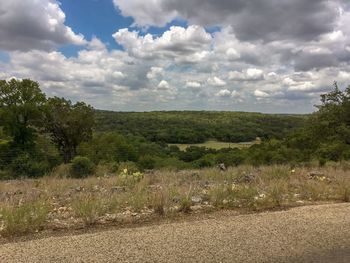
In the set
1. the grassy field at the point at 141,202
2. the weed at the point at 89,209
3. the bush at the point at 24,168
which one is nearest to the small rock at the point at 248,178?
the grassy field at the point at 141,202

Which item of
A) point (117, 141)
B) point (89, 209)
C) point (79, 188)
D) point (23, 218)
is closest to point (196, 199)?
point (89, 209)

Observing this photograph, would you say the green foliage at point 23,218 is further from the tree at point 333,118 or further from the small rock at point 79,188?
the tree at point 333,118

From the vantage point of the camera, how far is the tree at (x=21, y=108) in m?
42.7

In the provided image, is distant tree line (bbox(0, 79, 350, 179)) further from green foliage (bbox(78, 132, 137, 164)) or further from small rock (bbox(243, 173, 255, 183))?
small rock (bbox(243, 173, 255, 183))

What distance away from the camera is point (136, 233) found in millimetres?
6184

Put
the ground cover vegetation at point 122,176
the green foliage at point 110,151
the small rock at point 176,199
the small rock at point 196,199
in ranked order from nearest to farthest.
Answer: the ground cover vegetation at point 122,176
the small rock at point 176,199
the small rock at point 196,199
the green foliage at point 110,151

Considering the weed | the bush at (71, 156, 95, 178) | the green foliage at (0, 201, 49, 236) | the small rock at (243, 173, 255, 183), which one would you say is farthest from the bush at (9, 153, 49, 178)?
the green foliage at (0, 201, 49, 236)

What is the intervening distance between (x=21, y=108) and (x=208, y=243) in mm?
41785

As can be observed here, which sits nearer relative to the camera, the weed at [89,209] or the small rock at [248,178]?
the weed at [89,209]

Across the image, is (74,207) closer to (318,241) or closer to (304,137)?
(318,241)

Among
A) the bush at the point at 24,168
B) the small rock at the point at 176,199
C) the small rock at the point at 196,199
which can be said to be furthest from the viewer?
the bush at the point at 24,168

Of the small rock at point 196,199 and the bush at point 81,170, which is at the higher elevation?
the small rock at point 196,199

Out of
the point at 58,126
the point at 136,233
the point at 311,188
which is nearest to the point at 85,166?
the point at 311,188

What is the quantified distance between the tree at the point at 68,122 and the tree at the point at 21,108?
4.31ft
